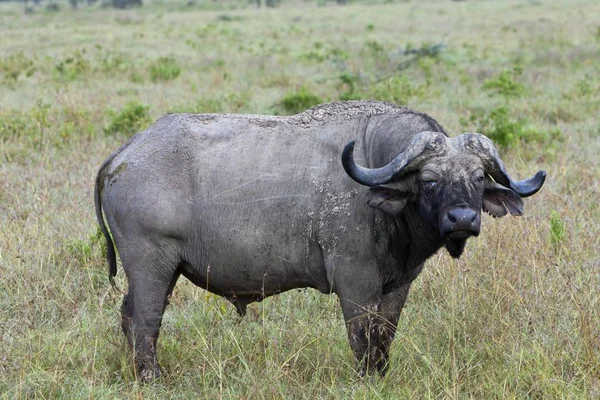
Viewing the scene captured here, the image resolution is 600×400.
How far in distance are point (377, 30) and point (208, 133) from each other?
935 inches

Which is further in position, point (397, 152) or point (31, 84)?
point (31, 84)

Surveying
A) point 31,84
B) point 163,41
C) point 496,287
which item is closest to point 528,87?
point 31,84

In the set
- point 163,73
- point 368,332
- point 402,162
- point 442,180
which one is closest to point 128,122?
point 163,73

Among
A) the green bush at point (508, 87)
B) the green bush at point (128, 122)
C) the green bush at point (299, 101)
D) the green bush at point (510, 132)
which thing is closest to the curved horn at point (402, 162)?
the green bush at point (510, 132)

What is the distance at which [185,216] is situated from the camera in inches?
182

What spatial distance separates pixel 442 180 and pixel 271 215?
0.99 metres

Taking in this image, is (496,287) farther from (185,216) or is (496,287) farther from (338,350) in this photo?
(185,216)

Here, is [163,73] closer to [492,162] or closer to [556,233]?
[556,233]

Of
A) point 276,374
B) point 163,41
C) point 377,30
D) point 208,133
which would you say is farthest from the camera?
point 377,30

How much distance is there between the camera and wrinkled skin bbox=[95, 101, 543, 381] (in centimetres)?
448

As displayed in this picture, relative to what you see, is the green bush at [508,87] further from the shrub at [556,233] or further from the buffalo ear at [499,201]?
the buffalo ear at [499,201]

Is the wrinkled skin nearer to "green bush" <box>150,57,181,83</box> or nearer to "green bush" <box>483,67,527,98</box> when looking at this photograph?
"green bush" <box>483,67,527,98</box>

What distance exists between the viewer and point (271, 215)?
4629 millimetres

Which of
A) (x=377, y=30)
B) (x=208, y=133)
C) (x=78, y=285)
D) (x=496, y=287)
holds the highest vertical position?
(x=208, y=133)
